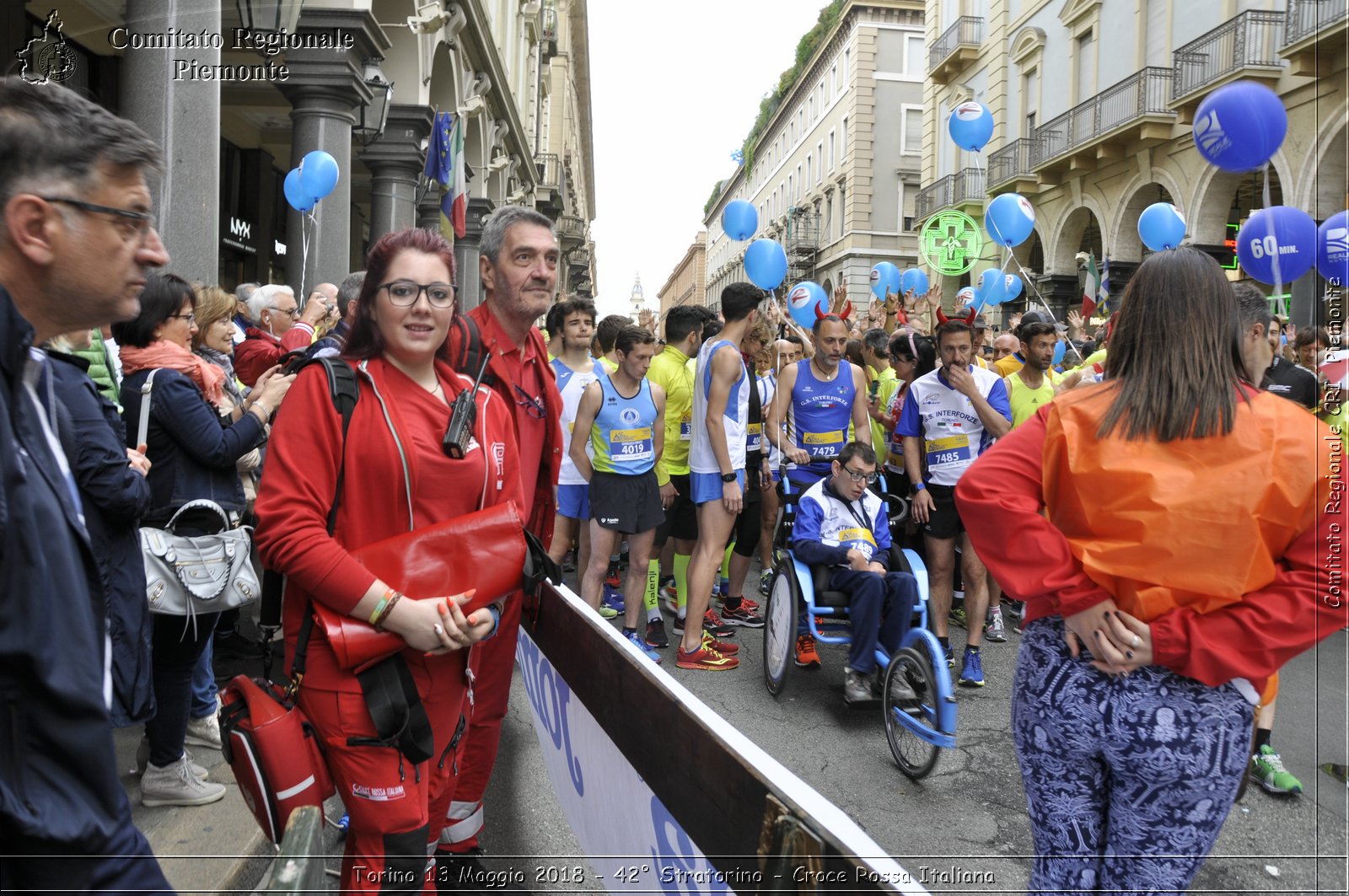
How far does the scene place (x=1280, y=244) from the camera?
7.12 meters

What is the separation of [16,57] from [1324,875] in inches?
423

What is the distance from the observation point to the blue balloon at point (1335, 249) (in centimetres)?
660

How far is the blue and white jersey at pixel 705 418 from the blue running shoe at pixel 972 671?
187cm

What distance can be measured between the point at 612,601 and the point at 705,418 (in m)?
2.03

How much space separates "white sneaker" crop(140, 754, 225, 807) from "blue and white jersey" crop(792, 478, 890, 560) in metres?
3.24

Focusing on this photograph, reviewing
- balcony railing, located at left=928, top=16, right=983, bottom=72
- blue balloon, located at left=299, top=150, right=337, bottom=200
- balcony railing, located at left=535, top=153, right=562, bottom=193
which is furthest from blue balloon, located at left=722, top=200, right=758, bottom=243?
balcony railing, located at left=535, top=153, right=562, bottom=193

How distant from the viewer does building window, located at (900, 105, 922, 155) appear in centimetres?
4541

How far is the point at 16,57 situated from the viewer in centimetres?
798

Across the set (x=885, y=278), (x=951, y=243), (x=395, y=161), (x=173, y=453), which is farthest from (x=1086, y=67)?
(x=173, y=453)

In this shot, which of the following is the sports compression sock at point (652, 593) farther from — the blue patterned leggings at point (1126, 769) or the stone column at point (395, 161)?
the stone column at point (395, 161)

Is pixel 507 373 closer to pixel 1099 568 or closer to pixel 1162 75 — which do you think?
pixel 1099 568

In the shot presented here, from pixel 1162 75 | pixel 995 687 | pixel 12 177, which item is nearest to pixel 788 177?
pixel 1162 75

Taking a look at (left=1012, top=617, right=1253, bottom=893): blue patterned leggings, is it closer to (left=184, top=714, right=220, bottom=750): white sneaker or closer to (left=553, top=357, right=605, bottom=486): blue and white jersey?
(left=184, top=714, right=220, bottom=750): white sneaker

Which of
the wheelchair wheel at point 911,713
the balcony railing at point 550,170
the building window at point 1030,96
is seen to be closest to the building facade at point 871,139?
the balcony railing at point 550,170
